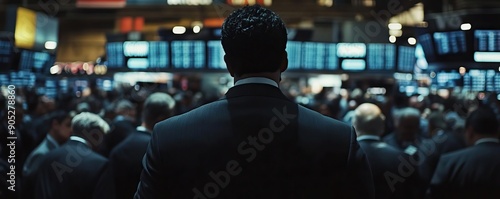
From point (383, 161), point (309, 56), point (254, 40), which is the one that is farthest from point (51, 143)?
point (309, 56)

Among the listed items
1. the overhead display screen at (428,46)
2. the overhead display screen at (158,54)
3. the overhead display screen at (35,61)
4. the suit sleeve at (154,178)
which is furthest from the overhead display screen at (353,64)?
the suit sleeve at (154,178)

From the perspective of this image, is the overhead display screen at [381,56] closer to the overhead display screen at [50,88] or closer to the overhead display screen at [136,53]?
the overhead display screen at [136,53]

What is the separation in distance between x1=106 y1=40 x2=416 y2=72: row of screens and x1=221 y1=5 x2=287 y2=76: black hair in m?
9.17

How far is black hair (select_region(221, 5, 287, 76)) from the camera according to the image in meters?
2.46

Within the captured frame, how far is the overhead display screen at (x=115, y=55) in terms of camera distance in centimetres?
1295

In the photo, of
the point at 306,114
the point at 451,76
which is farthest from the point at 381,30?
the point at 306,114

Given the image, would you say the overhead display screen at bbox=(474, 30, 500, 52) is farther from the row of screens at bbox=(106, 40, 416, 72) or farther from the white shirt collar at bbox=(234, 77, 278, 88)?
the white shirt collar at bbox=(234, 77, 278, 88)

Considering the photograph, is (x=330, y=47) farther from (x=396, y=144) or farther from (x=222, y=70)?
(x=396, y=144)

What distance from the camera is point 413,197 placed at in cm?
585

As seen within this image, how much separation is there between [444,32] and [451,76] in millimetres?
3744

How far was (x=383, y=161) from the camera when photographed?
5656 millimetres

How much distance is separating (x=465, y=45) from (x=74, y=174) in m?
5.08

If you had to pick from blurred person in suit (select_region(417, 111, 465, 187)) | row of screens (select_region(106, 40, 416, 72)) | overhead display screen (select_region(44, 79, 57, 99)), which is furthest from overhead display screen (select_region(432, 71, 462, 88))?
overhead display screen (select_region(44, 79, 57, 99))

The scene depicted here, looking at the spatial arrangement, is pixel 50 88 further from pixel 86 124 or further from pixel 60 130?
pixel 86 124
